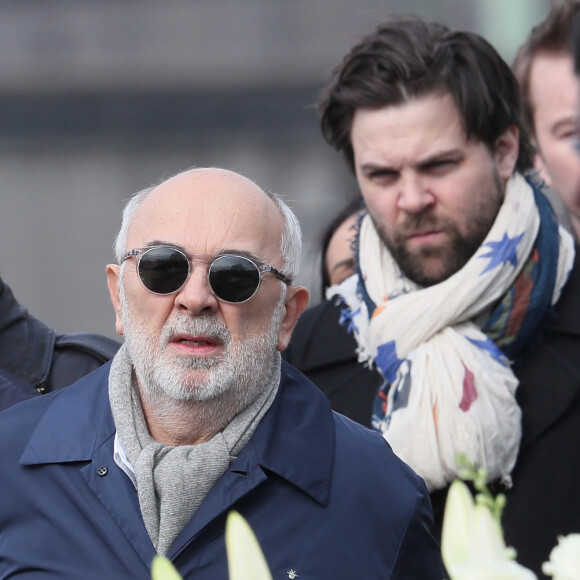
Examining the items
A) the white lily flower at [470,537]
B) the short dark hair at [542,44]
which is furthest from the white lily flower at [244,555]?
the short dark hair at [542,44]

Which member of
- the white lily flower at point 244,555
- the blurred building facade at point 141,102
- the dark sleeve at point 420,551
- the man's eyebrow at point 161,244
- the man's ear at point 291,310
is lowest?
the blurred building facade at point 141,102

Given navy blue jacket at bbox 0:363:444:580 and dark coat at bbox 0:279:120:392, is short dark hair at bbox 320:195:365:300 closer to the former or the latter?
dark coat at bbox 0:279:120:392

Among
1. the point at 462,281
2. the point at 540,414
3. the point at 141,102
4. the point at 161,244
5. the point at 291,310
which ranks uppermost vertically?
the point at 161,244

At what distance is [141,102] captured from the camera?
11.2 meters

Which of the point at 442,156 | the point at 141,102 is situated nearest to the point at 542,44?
the point at 442,156

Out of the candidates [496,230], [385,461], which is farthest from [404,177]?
[385,461]

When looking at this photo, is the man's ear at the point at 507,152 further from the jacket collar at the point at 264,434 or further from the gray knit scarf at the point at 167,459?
the gray knit scarf at the point at 167,459

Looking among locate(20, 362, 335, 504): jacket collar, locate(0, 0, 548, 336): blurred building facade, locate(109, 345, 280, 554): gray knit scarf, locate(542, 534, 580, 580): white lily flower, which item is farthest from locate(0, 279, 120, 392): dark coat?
locate(0, 0, 548, 336): blurred building facade

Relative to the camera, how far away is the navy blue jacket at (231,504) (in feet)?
7.75

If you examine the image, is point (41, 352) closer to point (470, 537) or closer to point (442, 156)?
point (442, 156)

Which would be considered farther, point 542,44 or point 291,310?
point 542,44

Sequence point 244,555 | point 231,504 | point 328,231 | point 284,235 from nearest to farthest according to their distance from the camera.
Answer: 1. point 244,555
2. point 231,504
3. point 284,235
4. point 328,231

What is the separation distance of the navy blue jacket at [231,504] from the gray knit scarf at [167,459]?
20mm

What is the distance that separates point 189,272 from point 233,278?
9 centimetres
